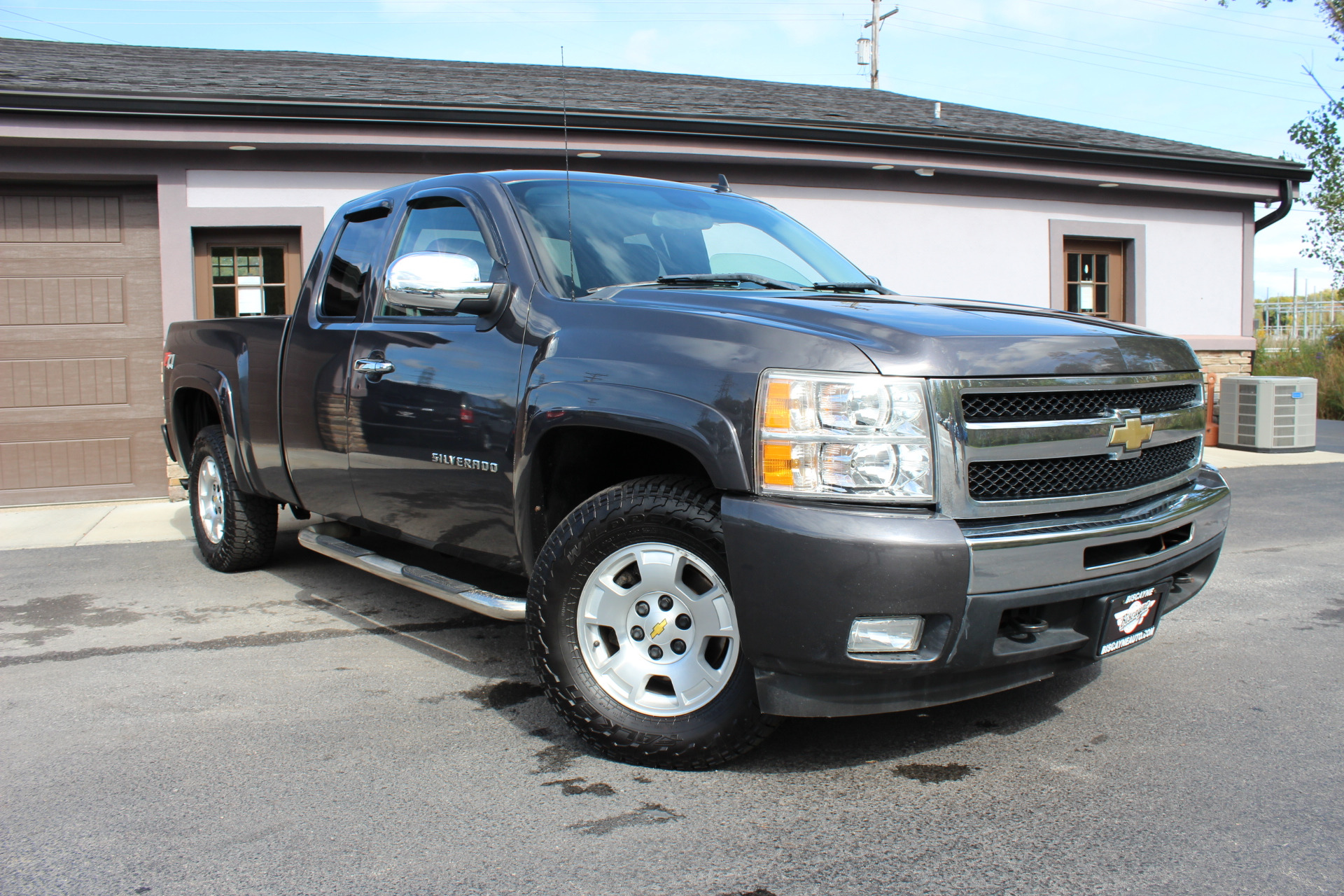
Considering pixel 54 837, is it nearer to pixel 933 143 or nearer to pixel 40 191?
pixel 40 191

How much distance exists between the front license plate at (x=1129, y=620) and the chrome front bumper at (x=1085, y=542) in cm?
10

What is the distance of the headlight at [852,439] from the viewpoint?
2.70 m

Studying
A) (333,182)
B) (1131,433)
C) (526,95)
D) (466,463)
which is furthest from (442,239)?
(526,95)

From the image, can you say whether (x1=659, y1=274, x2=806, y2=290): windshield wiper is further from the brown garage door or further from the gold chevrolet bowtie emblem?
the brown garage door

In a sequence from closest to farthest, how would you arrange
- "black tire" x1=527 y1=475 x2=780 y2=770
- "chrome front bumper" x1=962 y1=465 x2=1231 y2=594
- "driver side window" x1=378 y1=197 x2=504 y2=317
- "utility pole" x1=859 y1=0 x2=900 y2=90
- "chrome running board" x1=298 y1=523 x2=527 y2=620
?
"chrome front bumper" x1=962 y1=465 x2=1231 y2=594, "black tire" x1=527 y1=475 x2=780 y2=770, "chrome running board" x1=298 y1=523 x2=527 y2=620, "driver side window" x1=378 y1=197 x2=504 y2=317, "utility pole" x1=859 y1=0 x2=900 y2=90

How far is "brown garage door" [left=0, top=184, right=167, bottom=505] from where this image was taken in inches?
348

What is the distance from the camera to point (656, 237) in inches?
160

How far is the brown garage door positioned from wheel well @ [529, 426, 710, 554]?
276 inches

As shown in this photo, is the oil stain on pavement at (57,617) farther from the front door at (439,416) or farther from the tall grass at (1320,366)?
the tall grass at (1320,366)

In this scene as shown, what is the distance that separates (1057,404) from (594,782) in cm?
174

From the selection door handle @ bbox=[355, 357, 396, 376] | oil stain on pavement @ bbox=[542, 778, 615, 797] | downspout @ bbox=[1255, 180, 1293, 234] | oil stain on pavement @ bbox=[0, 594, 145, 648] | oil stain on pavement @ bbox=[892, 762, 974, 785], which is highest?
downspout @ bbox=[1255, 180, 1293, 234]

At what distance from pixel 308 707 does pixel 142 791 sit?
75 cm

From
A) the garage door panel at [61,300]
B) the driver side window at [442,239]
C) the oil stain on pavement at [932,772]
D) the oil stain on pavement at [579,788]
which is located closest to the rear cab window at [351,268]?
the driver side window at [442,239]

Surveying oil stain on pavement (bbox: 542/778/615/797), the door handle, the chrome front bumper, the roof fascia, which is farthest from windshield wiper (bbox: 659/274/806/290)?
the roof fascia
